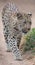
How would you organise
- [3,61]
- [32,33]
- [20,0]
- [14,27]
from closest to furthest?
1. [3,61]
2. [14,27]
3. [32,33]
4. [20,0]

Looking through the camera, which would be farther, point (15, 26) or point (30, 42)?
point (30, 42)

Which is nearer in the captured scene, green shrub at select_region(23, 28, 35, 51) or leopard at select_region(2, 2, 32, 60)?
leopard at select_region(2, 2, 32, 60)

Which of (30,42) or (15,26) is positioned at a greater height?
(15,26)

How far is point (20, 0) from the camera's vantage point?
17.1m

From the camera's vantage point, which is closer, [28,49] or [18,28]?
[18,28]

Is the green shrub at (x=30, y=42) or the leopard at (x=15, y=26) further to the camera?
the green shrub at (x=30, y=42)

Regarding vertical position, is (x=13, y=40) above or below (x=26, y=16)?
below

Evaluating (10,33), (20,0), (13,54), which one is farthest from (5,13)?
(20,0)

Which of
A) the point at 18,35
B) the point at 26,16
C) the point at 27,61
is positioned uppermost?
the point at 26,16

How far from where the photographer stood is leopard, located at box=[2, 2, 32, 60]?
7.46 m

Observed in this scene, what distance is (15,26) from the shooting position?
7.61 metres

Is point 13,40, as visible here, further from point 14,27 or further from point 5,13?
point 5,13

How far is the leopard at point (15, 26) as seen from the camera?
24.5 feet

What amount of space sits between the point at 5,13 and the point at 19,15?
0.99 metres
